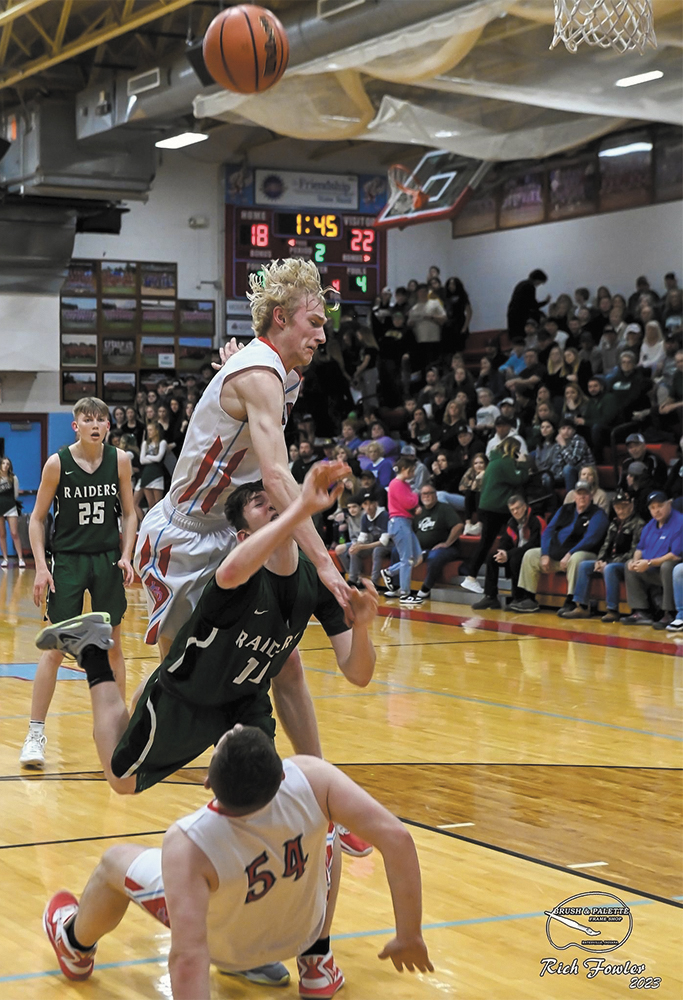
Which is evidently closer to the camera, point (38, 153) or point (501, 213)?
point (38, 153)

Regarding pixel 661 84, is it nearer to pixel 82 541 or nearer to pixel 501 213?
pixel 82 541

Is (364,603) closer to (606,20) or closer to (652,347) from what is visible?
(606,20)

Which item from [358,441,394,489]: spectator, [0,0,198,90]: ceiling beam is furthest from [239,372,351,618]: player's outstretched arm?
[358,441,394,489]: spectator

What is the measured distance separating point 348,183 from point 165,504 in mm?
19219

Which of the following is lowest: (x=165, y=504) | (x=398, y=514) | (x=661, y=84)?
(x=398, y=514)

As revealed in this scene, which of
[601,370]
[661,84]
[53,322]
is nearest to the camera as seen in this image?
[661,84]

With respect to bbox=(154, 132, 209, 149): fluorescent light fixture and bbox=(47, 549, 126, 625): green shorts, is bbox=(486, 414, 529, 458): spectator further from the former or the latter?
bbox=(47, 549, 126, 625): green shorts

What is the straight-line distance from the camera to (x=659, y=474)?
12633mm

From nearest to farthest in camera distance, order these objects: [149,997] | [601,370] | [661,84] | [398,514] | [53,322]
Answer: [149,997] < [661,84] < [398,514] < [601,370] < [53,322]

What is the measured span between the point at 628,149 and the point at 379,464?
260 inches

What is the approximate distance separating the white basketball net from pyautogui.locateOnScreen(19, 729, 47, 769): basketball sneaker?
4204 millimetres

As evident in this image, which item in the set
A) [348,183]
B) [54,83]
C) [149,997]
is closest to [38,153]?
[54,83]

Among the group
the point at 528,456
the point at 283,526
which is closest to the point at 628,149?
the point at 528,456

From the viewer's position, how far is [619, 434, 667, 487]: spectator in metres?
12.3
